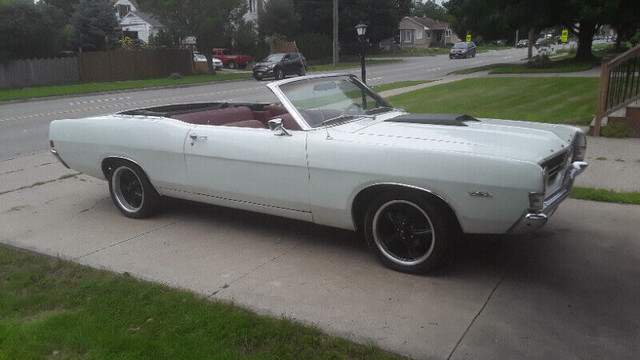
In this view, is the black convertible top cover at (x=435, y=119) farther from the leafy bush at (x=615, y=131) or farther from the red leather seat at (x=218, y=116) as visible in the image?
the leafy bush at (x=615, y=131)

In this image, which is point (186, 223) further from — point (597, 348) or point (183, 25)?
point (183, 25)

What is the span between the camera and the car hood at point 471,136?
4.09 metres

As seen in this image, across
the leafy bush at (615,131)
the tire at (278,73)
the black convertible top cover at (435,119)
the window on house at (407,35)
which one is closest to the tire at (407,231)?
the black convertible top cover at (435,119)

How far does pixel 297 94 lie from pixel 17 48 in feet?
103

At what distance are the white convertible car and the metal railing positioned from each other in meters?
5.01

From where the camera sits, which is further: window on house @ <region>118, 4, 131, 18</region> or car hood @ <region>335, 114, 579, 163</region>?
window on house @ <region>118, 4, 131, 18</region>

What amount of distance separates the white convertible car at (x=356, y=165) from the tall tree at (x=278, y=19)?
47129 millimetres

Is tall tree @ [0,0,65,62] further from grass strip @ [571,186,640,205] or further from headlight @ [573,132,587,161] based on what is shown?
headlight @ [573,132,587,161]

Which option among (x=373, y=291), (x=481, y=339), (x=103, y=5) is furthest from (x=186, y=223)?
(x=103, y=5)

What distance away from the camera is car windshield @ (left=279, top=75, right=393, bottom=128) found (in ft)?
16.3

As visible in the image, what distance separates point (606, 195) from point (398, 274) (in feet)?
9.92

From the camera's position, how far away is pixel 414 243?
4414 millimetres

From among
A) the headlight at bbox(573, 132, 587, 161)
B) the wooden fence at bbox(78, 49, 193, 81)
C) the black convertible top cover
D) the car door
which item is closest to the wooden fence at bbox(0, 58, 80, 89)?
the wooden fence at bbox(78, 49, 193, 81)

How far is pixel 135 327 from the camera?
372 cm
